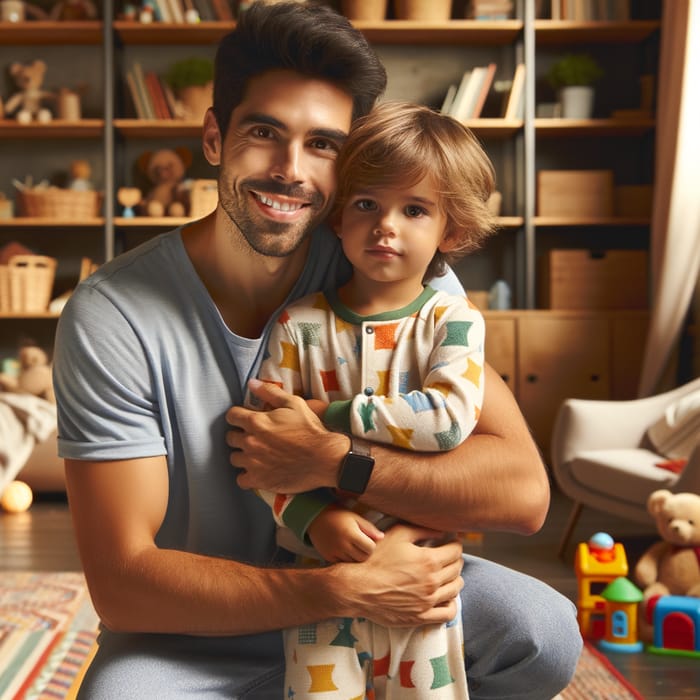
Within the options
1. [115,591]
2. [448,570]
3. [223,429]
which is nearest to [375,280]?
[223,429]

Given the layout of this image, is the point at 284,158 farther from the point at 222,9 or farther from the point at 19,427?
the point at 222,9

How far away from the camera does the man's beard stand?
4.67 feet

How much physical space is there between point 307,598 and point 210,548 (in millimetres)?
261

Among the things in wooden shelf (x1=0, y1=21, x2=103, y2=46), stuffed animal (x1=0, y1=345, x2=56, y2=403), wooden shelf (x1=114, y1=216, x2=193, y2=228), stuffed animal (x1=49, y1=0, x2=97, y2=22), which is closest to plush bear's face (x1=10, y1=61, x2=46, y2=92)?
wooden shelf (x1=0, y1=21, x2=103, y2=46)

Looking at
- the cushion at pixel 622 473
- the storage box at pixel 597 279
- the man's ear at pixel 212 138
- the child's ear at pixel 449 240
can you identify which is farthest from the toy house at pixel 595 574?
the storage box at pixel 597 279

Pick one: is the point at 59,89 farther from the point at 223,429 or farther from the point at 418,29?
the point at 223,429

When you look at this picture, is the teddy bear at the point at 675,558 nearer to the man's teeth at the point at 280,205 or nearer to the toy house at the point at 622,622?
the toy house at the point at 622,622

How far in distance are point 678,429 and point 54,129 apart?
11.1 feet

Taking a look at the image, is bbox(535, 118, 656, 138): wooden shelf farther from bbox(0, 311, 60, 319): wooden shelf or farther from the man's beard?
the man's beard

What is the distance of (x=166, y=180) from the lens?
495 centimetres

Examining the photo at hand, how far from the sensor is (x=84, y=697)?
1.35 metres

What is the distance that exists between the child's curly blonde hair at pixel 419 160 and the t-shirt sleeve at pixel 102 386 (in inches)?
14.8

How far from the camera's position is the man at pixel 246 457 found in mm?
1295

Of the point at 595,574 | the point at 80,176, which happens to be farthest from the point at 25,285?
the point at 595,574
